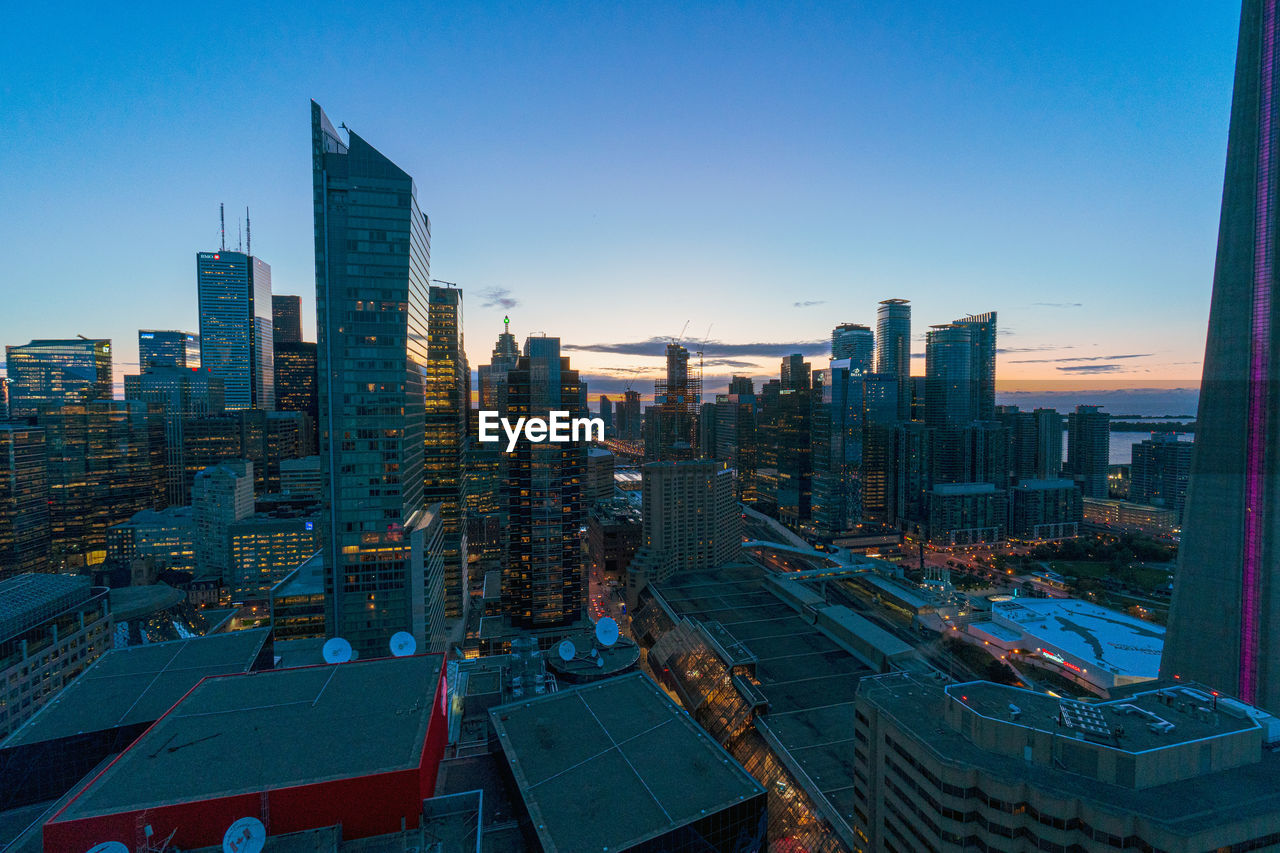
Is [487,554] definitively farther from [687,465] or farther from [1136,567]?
[1136,567]

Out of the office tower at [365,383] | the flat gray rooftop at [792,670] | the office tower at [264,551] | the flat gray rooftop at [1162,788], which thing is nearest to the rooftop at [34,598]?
the office tower at [365,383]

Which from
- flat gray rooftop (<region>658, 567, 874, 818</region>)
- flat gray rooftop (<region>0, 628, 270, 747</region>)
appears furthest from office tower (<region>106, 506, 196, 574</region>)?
flat gray rooftop (<region>658, 567, 874, 818</region>)

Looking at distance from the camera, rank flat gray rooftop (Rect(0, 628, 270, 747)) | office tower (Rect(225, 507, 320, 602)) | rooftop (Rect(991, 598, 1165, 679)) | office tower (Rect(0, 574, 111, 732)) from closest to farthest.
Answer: flat gray rooftop (Rect(0, 628, 270, 747)) < office tower (Rect(0, 574, 111, 732)) < rooftop (Rect(991, 598, 1165, 679)) < office tower (Rect(225, 507, 320, 602))

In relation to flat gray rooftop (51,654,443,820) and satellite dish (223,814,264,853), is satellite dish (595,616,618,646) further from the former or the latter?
satellite dish (223,814,264,853)

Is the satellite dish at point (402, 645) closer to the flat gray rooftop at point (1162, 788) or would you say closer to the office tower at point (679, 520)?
the flat gray rooftop at point (1162, 788)

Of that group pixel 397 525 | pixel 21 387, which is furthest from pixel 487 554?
pixel 21 387
